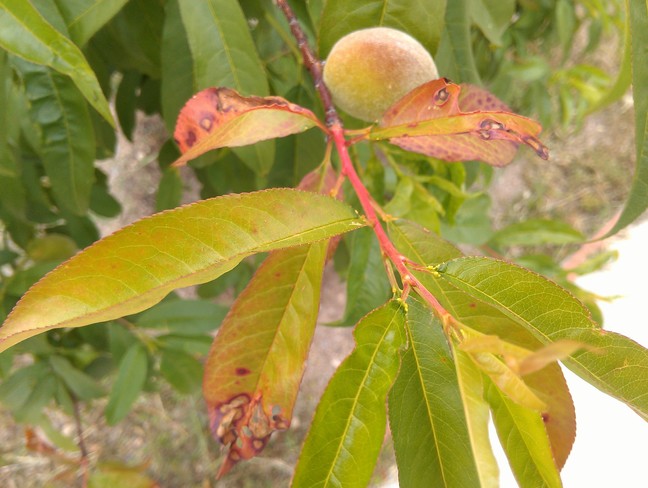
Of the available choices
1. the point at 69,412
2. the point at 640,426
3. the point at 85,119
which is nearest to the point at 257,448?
the point at 85,119

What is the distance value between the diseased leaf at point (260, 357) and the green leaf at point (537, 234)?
3.84 ft

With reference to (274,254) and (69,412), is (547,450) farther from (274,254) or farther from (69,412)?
(69,412)

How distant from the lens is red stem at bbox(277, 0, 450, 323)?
59cm

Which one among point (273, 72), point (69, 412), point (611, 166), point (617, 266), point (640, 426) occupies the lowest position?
point (640, 426)

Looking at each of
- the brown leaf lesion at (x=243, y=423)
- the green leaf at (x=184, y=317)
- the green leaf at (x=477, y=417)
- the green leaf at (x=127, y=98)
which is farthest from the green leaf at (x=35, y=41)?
the green leaf at (x=184, y=317)

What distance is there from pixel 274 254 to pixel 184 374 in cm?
92

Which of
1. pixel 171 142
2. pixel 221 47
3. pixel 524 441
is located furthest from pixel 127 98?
pixel 524 441

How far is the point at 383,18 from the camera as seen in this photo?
0.88 metres

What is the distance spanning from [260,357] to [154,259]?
0.68 ft

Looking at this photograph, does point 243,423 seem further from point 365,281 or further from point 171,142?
point 171,142

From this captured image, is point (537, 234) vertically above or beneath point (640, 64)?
beneath

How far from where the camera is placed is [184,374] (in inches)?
58.1

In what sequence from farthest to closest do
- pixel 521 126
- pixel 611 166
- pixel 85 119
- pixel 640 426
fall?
pixel 611 166
pixel 640 426
pixel 85 119
pixel 521 126

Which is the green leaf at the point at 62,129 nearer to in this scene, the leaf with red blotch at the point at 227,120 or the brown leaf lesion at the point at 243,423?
the leaf with red blotch at the point at 227,120
